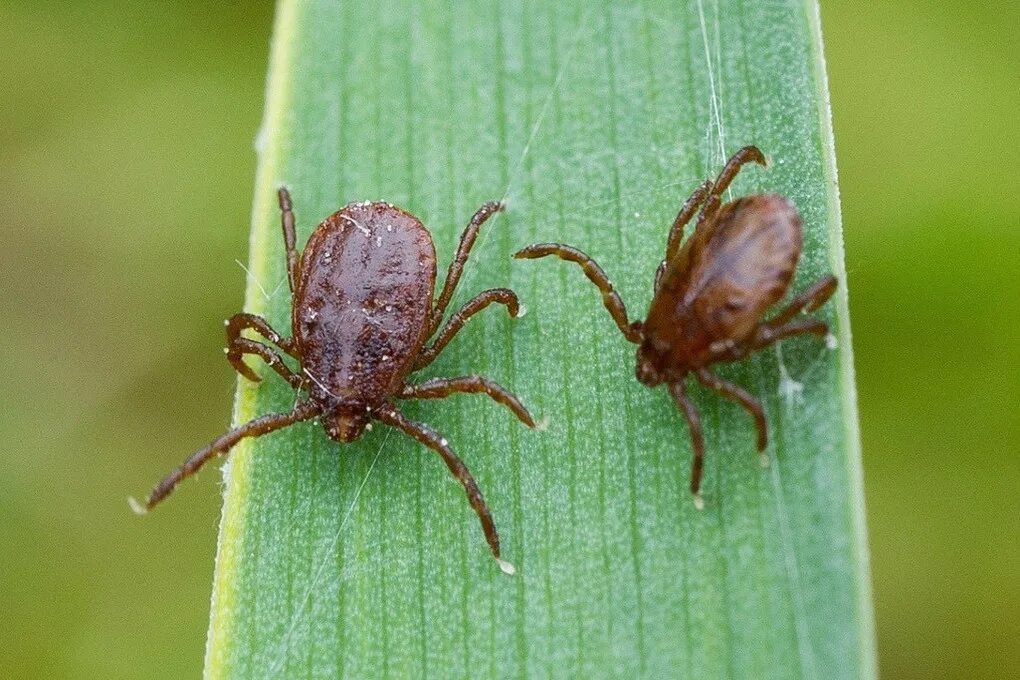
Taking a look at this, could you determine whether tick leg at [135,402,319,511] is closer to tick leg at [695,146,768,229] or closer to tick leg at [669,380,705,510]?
tick leg at [669,380,705,510]

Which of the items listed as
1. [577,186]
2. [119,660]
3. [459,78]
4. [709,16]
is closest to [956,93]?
[709,16]

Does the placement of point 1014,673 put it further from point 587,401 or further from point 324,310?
point 324,310

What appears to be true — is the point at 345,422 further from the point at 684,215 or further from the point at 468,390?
the point at 684,215

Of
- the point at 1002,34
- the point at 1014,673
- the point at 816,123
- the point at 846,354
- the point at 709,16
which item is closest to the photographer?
the point at 846,354

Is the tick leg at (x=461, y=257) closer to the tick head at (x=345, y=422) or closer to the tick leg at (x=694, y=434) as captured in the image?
the tick head at (x=345, y=422)

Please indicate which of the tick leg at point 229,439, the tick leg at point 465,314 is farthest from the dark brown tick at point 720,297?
the tick leg at point 229,439
